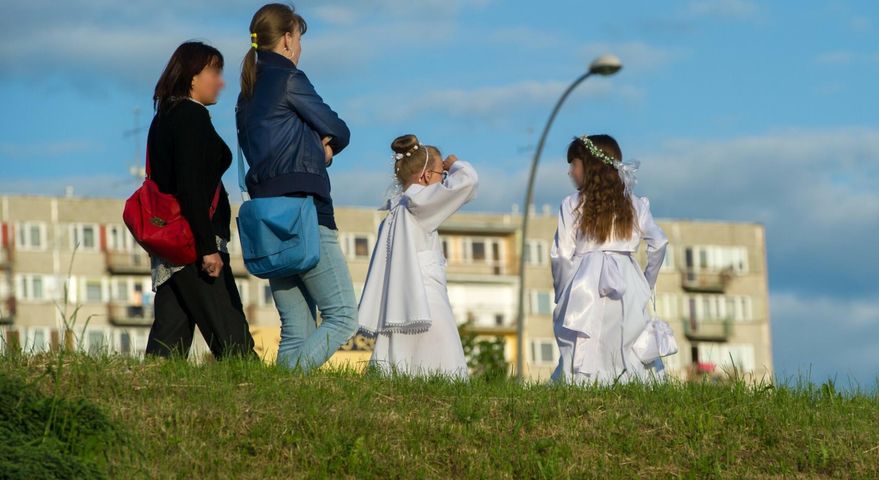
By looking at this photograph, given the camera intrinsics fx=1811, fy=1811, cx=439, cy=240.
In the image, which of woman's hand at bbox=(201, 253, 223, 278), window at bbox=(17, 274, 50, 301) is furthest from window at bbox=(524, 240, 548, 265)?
woman's hand at bbox=(201, 253, 223, 278)

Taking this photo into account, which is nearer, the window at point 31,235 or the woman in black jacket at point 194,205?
the woman in black jacket at point 194,205

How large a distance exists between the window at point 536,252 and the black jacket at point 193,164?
301 feet

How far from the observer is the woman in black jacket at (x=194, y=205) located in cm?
985

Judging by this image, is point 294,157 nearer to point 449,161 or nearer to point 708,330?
point 449,161

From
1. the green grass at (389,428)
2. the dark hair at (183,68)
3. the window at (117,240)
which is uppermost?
the window at (117,240)

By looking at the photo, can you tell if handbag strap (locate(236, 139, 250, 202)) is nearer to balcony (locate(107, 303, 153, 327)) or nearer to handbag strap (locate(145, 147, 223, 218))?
handbag strap (locate(145, 147, 223, 218))

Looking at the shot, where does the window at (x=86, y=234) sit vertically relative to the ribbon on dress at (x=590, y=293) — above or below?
above

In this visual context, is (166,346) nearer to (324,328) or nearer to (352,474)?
(324,328)

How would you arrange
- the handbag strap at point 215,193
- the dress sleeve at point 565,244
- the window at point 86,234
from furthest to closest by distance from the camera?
the window at point 86,234
the dress sleeve at point 565,244
the handbag strap at point 215,193

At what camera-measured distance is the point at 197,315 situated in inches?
391

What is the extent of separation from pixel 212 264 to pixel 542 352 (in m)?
92.2

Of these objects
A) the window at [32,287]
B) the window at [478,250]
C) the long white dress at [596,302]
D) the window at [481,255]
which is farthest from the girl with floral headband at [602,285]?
the window at [478,250]

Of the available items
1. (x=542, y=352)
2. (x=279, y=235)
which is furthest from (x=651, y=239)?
(x=542, y=352)

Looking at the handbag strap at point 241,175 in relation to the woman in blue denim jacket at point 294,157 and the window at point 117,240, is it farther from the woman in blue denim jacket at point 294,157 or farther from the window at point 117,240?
the window at point 117,240
